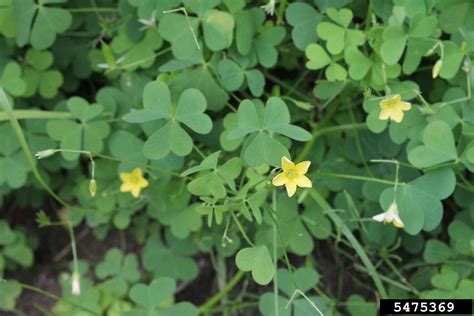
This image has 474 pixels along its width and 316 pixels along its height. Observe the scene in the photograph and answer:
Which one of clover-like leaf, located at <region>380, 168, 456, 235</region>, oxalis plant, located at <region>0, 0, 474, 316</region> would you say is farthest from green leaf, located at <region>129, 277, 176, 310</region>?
clover-like leaf, located at <region>380, 168, 456, 235</region>

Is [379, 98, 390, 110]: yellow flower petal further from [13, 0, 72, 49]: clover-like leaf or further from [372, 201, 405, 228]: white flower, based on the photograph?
[13, 0, 72, 49]: clover-like leaf

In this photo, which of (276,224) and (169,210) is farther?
(169,210)

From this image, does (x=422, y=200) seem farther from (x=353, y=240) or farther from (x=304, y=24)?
(x=304, y=24)

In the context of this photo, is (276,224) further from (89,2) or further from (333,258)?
(89,2)

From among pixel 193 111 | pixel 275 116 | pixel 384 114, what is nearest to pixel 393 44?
pixel 384 114

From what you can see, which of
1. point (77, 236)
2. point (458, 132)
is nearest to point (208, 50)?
point (458, 132)

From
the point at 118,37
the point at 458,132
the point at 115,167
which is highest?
the point at 118,37

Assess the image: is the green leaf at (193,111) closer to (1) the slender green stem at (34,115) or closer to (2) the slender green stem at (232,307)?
(1) the slender green stem at (34,115)

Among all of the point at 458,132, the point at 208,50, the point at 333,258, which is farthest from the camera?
the point at 333,258
